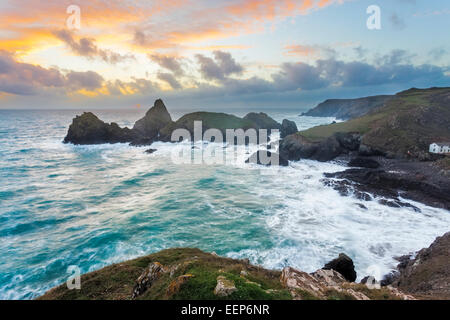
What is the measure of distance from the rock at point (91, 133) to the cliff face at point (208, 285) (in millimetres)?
86580

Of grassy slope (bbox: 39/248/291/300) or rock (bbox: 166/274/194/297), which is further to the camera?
rock (bbox: 166/274/194/297)

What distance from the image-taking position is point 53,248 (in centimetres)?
2380

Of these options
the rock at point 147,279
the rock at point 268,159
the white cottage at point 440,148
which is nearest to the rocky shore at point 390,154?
the white cottage at point 440,148

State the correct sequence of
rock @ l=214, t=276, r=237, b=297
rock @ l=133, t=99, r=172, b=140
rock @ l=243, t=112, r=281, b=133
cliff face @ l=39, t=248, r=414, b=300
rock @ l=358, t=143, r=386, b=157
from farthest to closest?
rock @ l=243, t=112, r=281, b=133, rock @ l=133, t=99, r=172, b=140, rock @ l=358, t=143, r=386, b=157, cliff face @ l=39, t=248, r=414, b=300, rock @ l=214, t=276, r=237, b=297

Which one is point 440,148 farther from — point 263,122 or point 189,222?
point 263,122

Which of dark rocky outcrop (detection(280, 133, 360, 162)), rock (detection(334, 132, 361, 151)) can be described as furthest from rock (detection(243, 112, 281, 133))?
dark rocky outcrop (detection(280, 133, 360, 162))

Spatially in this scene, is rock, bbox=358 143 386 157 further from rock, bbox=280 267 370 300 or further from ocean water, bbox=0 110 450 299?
rock, bbox=280 267 370 300

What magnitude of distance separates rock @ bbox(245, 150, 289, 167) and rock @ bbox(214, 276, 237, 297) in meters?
49.9

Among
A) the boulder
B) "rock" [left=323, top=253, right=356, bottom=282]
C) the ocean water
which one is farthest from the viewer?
the boulder

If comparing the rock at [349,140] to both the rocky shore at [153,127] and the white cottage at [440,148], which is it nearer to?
the white cottage at [440,148]

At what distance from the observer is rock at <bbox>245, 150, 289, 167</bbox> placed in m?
57.1
